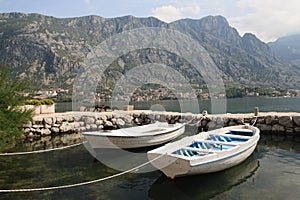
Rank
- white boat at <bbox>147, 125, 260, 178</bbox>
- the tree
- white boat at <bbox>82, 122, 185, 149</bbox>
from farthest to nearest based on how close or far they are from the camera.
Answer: white boat at <bbox>82, 122, 185, 149</bbox> → the tree → white boat at <bbox>147, 125, 260, 178</bbox>

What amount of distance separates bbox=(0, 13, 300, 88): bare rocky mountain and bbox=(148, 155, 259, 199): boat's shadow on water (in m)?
59.2

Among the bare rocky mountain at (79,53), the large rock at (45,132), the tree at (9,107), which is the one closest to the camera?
the tree at (9,107)

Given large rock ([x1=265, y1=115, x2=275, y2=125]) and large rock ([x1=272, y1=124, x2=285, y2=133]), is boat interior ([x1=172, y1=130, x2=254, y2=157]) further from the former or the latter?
large rock ([x1=265, y1=115, x2=275, y2=125])

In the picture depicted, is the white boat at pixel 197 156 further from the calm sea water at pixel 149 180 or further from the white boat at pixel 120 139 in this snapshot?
the white boat at pixel 120 139

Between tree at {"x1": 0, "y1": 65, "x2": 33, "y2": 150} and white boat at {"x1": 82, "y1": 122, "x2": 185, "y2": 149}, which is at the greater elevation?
tree at {"x1": 0, "y1": 65, "x2": 33, "y2": 150}

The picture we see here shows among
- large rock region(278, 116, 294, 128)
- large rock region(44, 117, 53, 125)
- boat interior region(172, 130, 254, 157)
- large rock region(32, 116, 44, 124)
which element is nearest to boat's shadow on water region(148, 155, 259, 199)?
boat interior region(172, 130, 254, 157)

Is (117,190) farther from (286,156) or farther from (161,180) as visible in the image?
(286,156)

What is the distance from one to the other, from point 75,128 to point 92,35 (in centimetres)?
12025

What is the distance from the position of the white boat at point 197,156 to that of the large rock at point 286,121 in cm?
587

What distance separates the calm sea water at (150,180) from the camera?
26.8 feet

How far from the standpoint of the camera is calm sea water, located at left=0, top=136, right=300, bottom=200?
8.16m

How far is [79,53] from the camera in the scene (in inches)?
4409

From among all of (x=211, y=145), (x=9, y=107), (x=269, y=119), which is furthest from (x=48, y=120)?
(x=269, y=119)

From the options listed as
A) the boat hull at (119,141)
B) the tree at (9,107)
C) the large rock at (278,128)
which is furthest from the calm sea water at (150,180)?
the large rock at (278,128)
